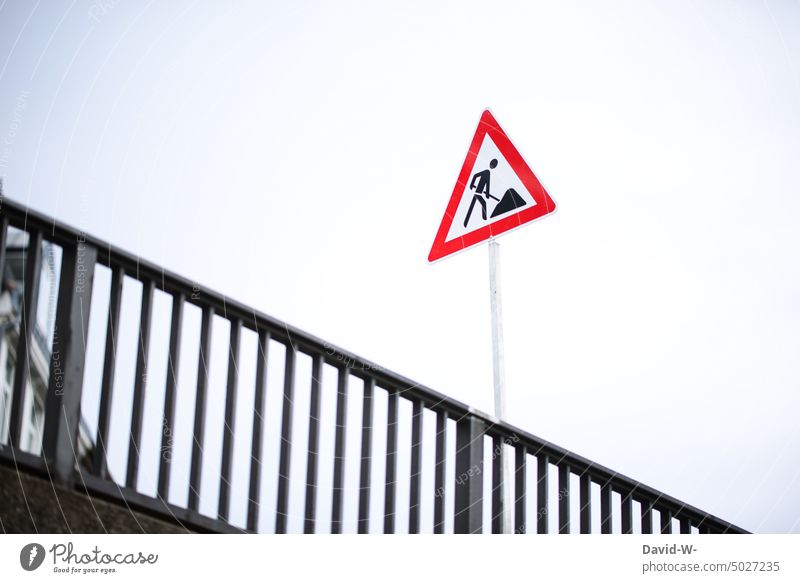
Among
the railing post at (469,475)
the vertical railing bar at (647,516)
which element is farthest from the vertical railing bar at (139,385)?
the vertical railing bar at (647,516)

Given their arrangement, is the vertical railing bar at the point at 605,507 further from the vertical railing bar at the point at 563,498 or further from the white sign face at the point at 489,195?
the white sign face at the point at 489,195

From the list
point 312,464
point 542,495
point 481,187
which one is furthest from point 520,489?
point 481,187

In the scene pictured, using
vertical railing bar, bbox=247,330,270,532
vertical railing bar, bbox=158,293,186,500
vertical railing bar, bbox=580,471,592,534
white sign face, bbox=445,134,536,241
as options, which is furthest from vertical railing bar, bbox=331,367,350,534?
vertical railing bar, bbox=580,471,592,534

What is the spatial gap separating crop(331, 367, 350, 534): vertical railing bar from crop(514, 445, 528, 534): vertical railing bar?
2.10ft

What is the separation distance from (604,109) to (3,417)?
7.11ft

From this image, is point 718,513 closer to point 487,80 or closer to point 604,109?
point 604,109

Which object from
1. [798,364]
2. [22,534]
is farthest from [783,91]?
[22,534]

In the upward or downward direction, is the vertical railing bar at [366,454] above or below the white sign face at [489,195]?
below

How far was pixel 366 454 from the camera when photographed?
7.86ft

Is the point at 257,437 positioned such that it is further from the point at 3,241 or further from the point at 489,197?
the point at 489,197

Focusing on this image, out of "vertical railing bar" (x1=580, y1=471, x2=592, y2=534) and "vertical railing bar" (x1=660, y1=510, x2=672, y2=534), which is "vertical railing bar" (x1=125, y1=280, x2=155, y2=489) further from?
"vertical railing bar" (x1=660, y1=510, x2=672, y2=534)

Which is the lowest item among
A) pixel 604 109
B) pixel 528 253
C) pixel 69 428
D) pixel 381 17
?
pixel 69 428

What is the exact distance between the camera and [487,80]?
316 cm

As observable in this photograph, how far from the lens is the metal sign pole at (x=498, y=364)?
2617 mm
